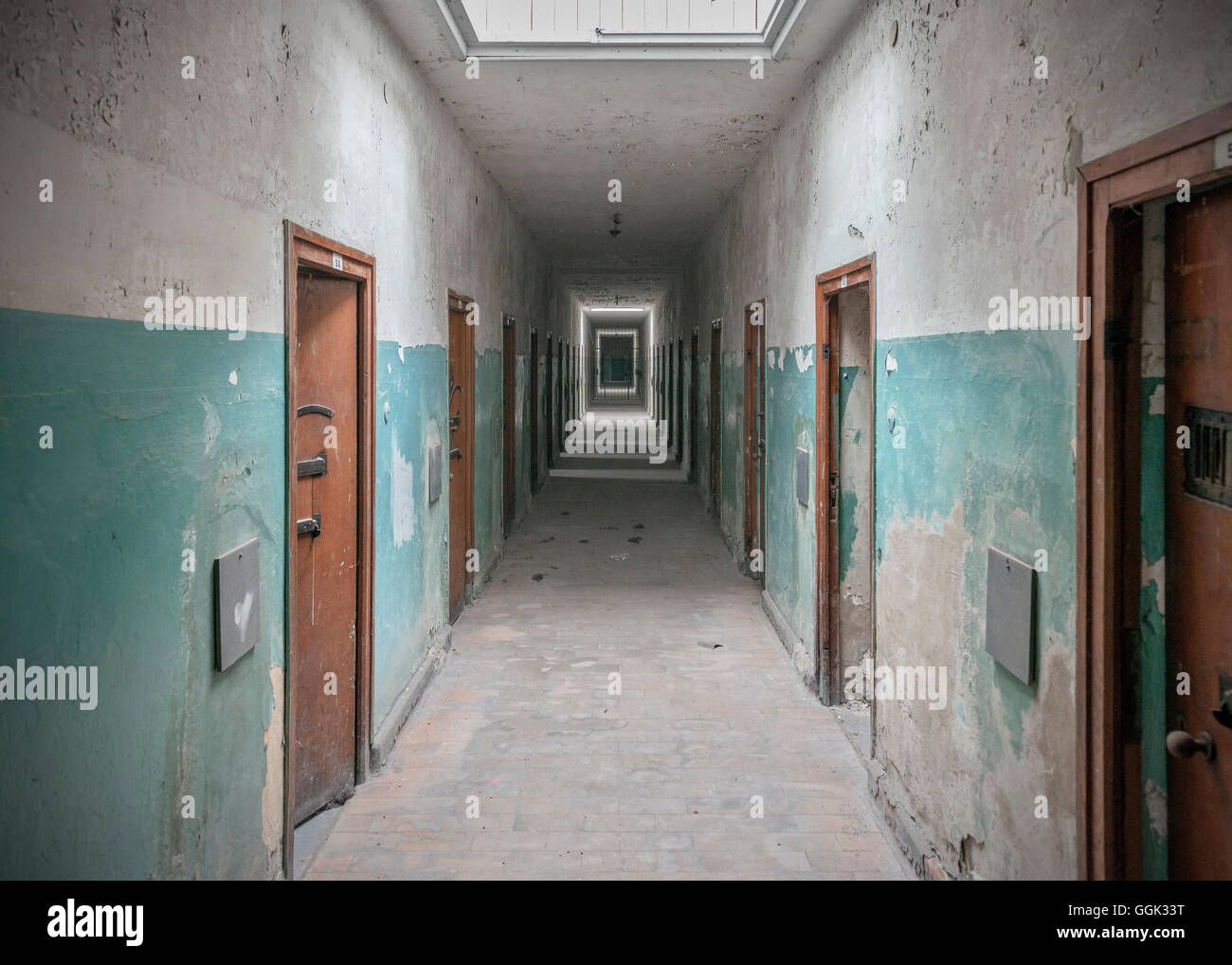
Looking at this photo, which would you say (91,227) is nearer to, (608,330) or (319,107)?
(319,107)

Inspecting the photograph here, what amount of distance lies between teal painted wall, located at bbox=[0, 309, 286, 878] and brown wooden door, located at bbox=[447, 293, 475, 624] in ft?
10.9

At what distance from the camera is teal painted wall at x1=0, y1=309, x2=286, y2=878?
1.46 metres

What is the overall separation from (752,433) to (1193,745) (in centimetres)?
547

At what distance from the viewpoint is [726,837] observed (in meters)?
3.16

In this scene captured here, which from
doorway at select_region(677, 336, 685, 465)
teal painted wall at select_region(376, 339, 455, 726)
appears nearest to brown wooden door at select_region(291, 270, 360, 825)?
teal painted wall at select_region(376, 339, 455, 726)

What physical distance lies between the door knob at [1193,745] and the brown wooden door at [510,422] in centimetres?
700

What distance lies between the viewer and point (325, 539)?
11.2 ft

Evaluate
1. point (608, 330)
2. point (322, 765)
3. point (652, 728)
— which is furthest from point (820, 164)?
point (608, 330)

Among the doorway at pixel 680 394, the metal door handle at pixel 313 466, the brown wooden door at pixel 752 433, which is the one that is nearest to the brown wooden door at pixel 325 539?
the metal door handle at pixel 313 466

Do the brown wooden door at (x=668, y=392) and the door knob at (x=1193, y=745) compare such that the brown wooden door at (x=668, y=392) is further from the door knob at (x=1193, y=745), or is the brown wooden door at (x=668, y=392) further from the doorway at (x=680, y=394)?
the door knob at (x=1193, y=745)

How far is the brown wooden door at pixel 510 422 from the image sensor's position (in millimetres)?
8508

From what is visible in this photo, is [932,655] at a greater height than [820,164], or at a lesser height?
lesser

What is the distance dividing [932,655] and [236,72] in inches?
110

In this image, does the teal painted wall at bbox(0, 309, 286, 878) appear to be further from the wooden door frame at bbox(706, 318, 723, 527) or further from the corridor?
the wooden door frame at bbox(706, 318, 723, 527)
